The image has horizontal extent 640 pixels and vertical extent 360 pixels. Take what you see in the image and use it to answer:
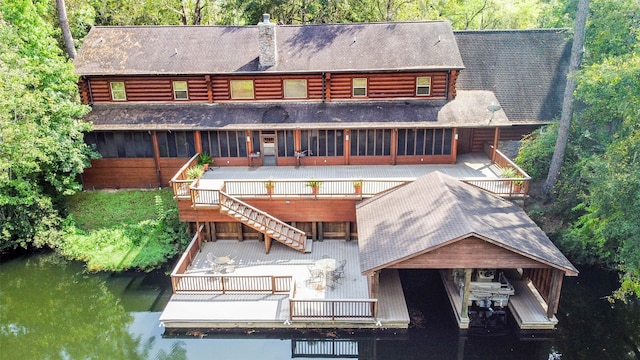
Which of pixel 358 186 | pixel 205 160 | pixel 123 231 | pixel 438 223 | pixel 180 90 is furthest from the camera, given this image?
pixel 180 90

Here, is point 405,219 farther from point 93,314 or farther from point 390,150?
point 93,314

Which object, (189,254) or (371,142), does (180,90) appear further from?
(371,142)

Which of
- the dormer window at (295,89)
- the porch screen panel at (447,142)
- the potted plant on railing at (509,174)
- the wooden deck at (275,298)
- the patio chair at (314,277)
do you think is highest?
the dormer window at (295,89)

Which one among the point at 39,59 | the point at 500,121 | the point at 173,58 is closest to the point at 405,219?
the point at 500,121

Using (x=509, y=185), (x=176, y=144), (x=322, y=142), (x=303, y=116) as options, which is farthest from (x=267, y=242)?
(x=509, y=185)

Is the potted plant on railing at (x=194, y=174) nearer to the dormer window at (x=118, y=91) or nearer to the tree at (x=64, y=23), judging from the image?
the dormer window at (x=118, y=91)

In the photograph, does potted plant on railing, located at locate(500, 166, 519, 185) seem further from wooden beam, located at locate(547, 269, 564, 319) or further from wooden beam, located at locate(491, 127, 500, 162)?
wooden beam, located at locate(547, 269, 564, 319)

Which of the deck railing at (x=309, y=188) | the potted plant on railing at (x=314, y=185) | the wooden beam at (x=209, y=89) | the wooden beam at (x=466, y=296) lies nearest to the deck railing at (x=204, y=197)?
the deck railing at (x=309, y=188)
